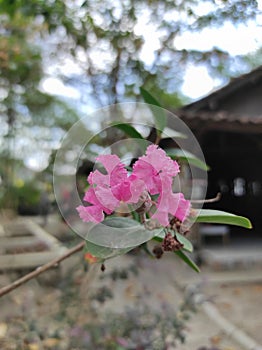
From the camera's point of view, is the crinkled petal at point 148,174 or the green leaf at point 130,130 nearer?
the crinkled petal at point 148,174

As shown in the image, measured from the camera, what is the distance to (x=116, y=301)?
3051mm

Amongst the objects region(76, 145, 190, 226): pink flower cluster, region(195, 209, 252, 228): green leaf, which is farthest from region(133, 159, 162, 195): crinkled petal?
region(195, 209, 252, 228): green leaf

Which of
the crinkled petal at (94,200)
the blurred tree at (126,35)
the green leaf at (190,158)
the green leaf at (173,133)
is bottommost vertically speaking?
the crinkled petal at (94,200)

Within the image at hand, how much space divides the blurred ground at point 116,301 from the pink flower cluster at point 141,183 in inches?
24.0

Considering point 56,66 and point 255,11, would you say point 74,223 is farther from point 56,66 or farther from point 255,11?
point 56,66

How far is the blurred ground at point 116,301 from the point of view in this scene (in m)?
1.52

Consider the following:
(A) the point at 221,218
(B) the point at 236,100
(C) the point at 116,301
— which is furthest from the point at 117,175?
(B) the point at 236,100

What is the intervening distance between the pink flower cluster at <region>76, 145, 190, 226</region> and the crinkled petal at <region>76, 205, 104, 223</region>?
1 cm

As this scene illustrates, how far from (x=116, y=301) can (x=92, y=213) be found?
2792 millimetres

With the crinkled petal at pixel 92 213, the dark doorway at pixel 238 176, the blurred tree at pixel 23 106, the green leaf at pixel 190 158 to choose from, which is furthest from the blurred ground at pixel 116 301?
the dark doorway at pixel 238 176

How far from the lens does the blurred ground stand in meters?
1.52

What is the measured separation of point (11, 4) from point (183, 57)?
1.07 metres

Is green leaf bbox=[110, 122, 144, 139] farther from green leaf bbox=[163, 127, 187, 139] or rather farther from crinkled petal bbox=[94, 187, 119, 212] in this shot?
crinkled petal bbox=[94, 187, 119, 212]

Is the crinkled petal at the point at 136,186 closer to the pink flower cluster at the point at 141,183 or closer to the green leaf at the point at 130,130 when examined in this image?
the pink flower cluster at the point at 141,183
